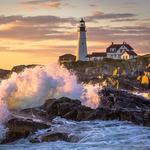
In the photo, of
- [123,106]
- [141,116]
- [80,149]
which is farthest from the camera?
[123,106]

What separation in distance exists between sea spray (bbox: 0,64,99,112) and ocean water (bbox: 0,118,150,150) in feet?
18.0

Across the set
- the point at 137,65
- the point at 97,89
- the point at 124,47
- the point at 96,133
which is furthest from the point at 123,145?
the point at 124,47

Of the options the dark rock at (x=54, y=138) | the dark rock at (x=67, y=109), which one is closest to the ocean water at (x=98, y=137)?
the dark rock at (x=54, y=138)

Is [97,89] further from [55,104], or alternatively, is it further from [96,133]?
[96,133]

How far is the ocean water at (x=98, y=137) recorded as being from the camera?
13557 millimetres

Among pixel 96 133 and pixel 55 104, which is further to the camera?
pixel 55 104

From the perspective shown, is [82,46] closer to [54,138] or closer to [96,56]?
[96,56]

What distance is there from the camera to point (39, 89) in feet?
80.4

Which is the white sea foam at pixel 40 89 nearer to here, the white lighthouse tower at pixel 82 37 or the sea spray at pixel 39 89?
the sea spray at pixel 39 89

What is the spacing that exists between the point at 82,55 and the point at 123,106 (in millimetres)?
49054

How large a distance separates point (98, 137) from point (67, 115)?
3731mm

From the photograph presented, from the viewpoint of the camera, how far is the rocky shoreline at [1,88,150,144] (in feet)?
49.1

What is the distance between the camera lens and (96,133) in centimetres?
1536

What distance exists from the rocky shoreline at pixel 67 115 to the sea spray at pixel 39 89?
1820 mm
